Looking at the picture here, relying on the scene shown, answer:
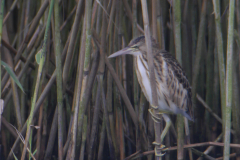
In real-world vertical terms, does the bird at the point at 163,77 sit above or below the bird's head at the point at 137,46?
below

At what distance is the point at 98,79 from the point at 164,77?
0.48 m

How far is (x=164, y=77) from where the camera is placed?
6.66 ft

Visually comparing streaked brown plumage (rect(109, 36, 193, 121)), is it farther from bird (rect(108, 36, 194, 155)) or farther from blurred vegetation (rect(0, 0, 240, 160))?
blurred vegetation (rect(0, 0, 240, 160))

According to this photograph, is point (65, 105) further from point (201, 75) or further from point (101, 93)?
point (201, 75)

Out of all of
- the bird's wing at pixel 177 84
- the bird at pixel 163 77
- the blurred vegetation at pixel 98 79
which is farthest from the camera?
the bird's wing at pixel 177 84

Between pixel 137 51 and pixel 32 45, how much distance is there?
3.30ft

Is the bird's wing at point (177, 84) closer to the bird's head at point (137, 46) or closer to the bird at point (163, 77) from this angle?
the bird at point (163, 77)

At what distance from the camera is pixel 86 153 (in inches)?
95.3

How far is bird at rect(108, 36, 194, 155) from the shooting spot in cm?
197

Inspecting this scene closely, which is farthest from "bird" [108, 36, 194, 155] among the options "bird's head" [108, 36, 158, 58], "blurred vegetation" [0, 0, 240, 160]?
"blurred vegetation" [0, 0, 240, 160]

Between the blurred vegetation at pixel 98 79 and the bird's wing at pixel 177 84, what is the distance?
0.15 meters

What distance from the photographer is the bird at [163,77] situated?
6.46ft

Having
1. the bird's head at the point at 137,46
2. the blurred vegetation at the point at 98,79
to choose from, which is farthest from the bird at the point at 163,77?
the blurred vegetation at the point at 98,79

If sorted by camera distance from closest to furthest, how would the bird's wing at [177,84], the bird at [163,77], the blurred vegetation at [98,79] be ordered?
1. the blurred vegetation at [98,79]
2. the bird at [163,77]
3. the bird's wing at [177,84]
